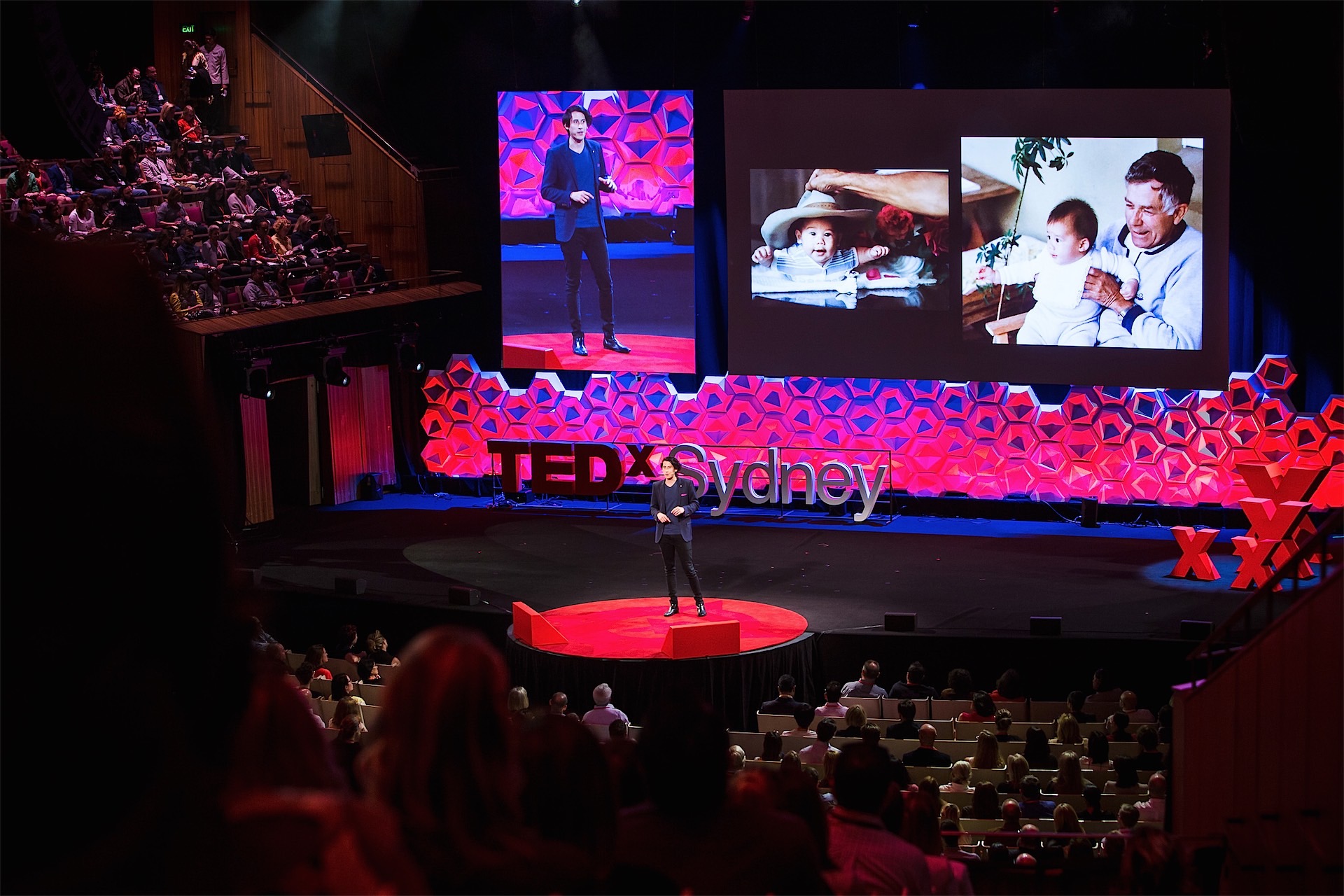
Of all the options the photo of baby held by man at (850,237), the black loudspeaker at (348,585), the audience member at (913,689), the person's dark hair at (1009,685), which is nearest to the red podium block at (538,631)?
the black loudspeaker at (348,585)

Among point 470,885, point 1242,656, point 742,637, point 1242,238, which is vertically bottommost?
Result: point 742,637

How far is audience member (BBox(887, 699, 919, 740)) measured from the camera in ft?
27.4

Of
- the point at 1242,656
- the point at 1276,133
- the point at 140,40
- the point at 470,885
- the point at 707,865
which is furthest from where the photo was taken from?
the point at 140,40

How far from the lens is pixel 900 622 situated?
425 inches

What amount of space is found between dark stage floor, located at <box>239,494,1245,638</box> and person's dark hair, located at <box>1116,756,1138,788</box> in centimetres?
313

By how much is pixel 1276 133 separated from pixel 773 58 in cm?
519

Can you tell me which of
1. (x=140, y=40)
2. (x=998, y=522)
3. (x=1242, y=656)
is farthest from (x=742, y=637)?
(x=140, y=40)

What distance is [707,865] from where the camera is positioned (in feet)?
7.13

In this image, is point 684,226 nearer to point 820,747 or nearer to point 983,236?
point 983,236

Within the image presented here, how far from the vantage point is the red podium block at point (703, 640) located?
1024 cm

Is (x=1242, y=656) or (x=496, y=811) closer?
(x=496, y=811)

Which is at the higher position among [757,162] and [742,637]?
[757,162]

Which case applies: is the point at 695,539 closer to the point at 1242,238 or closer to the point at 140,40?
the point at 1242,238

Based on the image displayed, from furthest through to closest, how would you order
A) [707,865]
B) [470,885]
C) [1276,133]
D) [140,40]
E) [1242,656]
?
1. [140,40]
2. [1276,133]
3. [1242,656]
4. [707,865]
5. [470,885]
